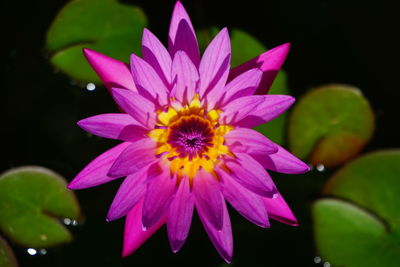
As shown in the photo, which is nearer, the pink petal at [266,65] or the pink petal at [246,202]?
the pink petal at [246,202]

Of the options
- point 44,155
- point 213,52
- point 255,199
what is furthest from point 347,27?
point 44,155

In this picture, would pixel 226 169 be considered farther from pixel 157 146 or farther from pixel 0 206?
pixel 0 206

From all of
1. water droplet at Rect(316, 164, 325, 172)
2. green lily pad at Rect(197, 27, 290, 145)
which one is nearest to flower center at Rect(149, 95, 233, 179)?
green lily pad at Rect(197, 27, 290, 145)

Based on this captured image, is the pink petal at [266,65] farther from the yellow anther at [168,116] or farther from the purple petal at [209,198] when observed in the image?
the purple petal at [209,198]

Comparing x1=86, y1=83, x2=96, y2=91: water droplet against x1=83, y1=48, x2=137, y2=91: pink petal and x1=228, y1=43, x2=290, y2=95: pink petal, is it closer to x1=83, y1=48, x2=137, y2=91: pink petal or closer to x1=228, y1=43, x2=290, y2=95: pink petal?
x1=83, y1=48, x2=137, y2=91: pink petal

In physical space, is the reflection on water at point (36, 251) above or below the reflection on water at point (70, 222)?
below

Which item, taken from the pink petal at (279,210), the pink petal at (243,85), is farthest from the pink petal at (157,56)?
the pink petal at (279,210)

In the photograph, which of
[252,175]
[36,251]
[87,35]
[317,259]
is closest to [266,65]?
[252,175]
